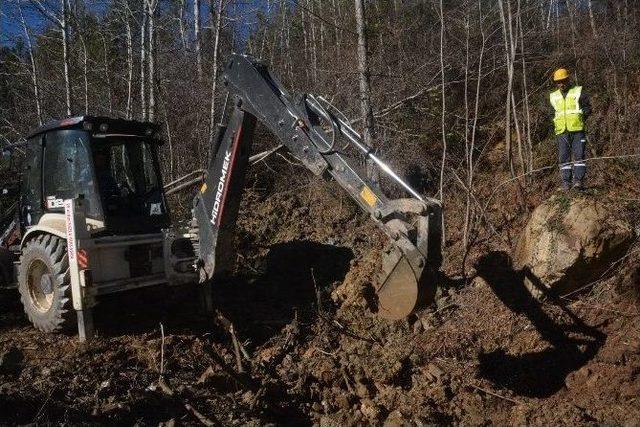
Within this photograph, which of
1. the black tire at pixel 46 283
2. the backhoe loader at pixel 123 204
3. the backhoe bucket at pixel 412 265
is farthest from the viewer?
the black tire at pixel 46 283

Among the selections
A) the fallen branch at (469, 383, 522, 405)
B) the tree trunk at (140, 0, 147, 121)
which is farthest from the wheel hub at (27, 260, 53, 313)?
the tree trunk at (140, 0, 147, 121)

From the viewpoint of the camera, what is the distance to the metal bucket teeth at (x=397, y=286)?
4.55 m

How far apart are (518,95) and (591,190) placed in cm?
640

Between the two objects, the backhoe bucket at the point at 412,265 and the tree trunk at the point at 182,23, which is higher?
the tree trunk at the point at 182,23

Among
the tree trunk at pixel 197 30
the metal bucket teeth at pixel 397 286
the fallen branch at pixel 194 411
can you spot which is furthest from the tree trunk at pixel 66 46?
the metal bucket teeth at pixel 397 286

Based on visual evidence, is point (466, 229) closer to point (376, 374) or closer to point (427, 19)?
point (376, 374)

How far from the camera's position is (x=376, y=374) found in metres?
5.88

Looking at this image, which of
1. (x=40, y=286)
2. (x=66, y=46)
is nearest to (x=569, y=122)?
(x=40, y=286)

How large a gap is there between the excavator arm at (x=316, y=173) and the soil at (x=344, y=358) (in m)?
0.97

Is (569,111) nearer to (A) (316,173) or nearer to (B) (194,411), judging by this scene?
(A) (316,173)

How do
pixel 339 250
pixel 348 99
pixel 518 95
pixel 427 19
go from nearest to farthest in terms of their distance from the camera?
pixel 339 250 → pixel 348 99 → pixel 518 95 → pixel 427 19

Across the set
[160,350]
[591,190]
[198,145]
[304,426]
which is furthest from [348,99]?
[304,426]

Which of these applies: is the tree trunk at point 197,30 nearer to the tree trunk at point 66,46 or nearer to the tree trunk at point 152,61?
the tree trunk at point 152,61

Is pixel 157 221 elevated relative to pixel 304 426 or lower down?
elevated
